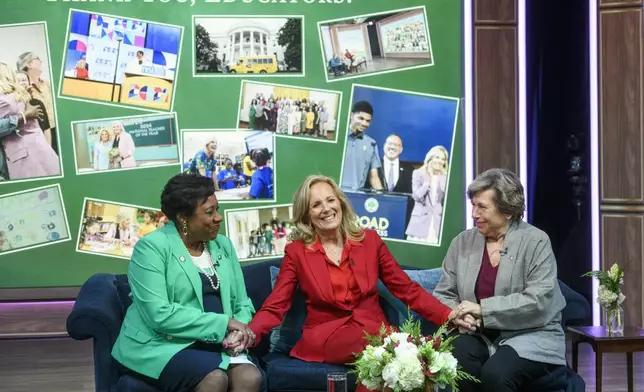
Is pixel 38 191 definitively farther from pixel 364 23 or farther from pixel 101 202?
pixel 364 23

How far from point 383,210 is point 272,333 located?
2481mm

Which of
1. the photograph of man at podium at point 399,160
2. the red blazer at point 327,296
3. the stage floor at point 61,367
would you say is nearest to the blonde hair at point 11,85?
the stage floor at point 61,367

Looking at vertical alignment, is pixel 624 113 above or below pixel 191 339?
above

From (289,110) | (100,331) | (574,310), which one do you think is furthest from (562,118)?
(100,331)

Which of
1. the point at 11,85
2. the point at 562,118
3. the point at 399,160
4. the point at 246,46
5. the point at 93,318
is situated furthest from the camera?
the point at 562,118

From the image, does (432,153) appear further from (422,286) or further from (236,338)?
(236,338)

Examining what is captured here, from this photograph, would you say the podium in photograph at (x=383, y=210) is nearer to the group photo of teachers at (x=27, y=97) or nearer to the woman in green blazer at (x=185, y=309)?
the group photo of teachers at (x=27, y=97)

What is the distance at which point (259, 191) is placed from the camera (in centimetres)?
649

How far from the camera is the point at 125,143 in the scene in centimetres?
641

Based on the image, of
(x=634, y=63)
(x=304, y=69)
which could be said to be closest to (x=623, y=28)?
(x=634, y=63)

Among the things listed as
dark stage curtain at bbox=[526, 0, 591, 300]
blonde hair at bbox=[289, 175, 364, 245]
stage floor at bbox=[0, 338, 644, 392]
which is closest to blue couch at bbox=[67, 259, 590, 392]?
blonde hair at bbox=[289, 175, 364, 245]

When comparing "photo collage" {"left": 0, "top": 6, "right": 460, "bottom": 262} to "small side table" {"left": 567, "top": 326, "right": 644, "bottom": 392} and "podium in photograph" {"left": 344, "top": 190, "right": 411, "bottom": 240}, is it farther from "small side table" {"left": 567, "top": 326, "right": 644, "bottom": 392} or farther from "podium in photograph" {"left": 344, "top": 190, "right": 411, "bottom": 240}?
"small side table" {"left": 567, "top": 326, "right": 644, "bottom": 392}

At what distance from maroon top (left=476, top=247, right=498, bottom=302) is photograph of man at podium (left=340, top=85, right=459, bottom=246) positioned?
2485mm

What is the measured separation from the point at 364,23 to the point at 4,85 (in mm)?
2655
